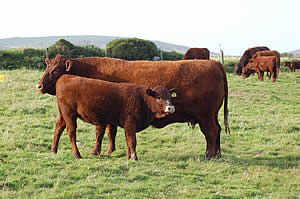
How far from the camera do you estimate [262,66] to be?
2270cm

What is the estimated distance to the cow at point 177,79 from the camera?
7.30m

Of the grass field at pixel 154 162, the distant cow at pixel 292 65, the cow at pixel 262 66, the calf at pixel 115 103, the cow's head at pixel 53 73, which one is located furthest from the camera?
the distant cow at pixel 292 65

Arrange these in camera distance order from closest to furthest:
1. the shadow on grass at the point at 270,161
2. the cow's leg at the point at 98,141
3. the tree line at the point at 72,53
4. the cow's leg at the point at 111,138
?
the shadow on grass at the point at 270,161
the cow's leg at the point at 98,141
the cow's leg at the point at 111,138
the tree line at the point at 72,53

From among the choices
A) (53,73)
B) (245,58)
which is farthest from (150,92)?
(245,58)

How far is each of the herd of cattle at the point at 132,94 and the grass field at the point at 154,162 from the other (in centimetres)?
60

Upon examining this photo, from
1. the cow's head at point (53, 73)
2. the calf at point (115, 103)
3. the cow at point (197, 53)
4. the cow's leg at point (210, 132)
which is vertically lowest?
the cow's leg at point (210, 132)

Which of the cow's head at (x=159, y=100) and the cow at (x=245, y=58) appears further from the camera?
the cow at (x=245, y=58)

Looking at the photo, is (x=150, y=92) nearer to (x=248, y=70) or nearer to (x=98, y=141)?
(x=98, y=141)

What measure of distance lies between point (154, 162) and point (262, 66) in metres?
17.6

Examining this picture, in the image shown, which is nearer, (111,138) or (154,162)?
(154,162)

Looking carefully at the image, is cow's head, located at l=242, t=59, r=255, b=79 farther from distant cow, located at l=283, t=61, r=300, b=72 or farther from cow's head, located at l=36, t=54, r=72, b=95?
cow's head, located at l=36, t=54, r=72, b=95

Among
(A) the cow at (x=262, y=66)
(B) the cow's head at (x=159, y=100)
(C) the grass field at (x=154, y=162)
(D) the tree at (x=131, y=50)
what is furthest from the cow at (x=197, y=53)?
(B) the cow's head at (x=159, y=100)

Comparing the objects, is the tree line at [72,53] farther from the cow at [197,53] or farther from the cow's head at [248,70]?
the cow's head at [248,70]

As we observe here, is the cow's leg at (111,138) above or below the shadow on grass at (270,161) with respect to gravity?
above
